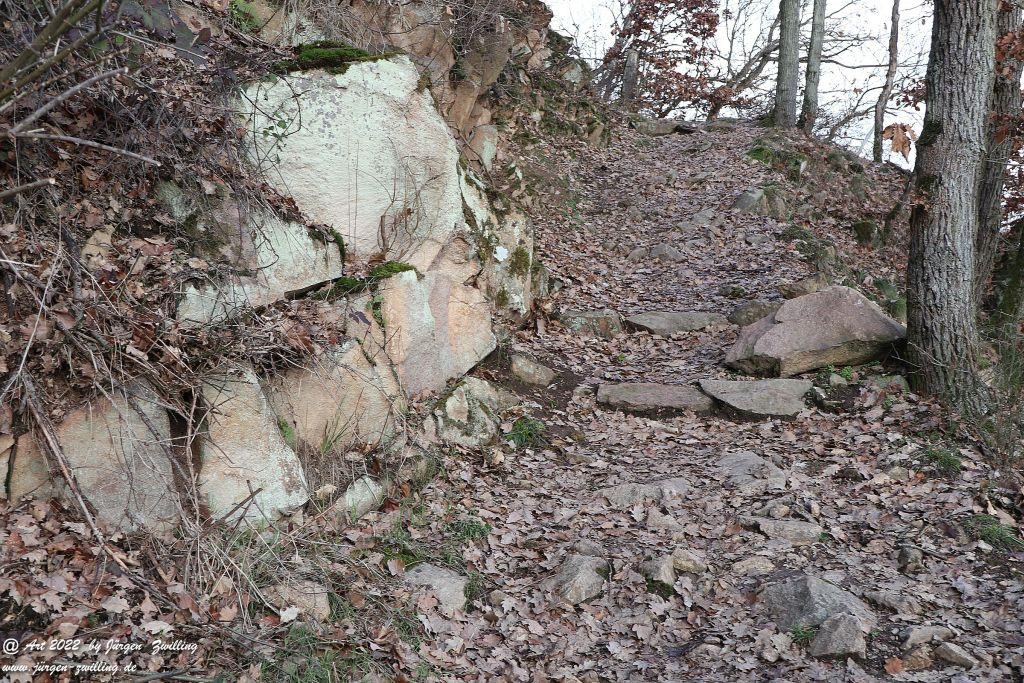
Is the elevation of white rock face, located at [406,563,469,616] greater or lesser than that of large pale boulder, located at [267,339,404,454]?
lesser

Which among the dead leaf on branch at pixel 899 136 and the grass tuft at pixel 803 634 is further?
the dead leaf on branch at pixel 899 136

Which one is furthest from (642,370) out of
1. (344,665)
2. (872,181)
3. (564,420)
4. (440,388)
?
(872,181)

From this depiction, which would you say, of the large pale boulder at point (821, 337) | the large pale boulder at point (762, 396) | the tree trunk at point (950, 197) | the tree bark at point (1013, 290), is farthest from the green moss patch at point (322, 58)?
the tree bark at point (1013, 290)

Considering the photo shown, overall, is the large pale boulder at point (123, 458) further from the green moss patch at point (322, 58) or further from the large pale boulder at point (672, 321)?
the large pale boulder at point (672, 321)

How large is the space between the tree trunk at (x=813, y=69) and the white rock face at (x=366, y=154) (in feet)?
41.6

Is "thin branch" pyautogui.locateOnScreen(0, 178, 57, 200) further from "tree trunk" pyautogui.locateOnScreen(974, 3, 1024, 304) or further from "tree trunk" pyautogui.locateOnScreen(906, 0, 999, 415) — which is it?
"tree trunk" pyautogui.locateOnScreen(974, 3, 1024, 304)

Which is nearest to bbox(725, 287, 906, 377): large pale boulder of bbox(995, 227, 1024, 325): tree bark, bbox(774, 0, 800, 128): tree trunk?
bbox(995, 227, 1024, 325): tree bark

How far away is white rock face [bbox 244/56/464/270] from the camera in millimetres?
5770

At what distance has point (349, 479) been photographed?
5.20 metres

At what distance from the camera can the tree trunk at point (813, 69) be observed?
16.1 metres

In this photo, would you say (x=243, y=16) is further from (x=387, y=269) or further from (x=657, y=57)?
(x=657, y=57)

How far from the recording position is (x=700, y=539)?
5.29 metres

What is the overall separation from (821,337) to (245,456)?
6.07m

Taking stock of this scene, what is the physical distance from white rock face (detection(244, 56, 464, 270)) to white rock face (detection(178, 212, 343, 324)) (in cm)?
33
